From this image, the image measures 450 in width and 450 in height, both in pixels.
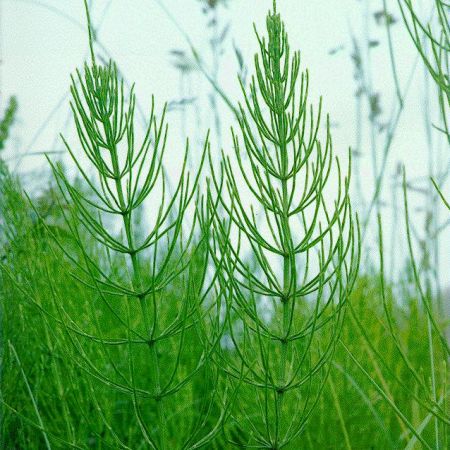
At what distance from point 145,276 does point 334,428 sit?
74 centimetres

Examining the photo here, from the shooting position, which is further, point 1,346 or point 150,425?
point 150,425

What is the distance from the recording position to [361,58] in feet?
6.15

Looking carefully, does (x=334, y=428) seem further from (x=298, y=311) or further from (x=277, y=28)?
(x=277, y=28)

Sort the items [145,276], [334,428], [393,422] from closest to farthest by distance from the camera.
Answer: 1. [334,428]
2. [393,422]
3. [145,276]

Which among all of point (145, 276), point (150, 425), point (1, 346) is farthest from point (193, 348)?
point (1, 346)

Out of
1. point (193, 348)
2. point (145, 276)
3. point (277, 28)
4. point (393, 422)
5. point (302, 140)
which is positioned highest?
point (277, 28)

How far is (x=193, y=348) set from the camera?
1653 millimetres

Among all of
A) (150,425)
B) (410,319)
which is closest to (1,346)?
(150,425)

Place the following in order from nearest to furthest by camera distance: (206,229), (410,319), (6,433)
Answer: (206,229), (6,433), (410,319)

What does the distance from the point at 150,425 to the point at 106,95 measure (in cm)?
105

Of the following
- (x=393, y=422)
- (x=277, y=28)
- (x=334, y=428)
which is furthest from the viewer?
(x=393, y=422)

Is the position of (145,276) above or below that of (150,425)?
above

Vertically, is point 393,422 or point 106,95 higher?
point 106,95

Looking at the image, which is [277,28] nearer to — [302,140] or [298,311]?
[302,140]
